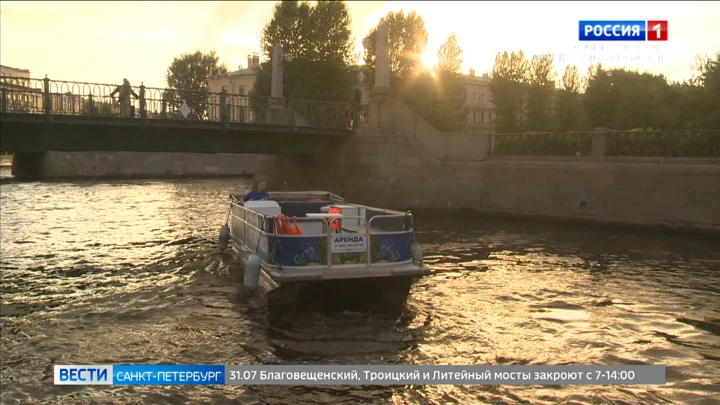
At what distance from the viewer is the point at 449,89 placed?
58.4 m

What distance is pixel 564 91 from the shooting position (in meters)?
61.8

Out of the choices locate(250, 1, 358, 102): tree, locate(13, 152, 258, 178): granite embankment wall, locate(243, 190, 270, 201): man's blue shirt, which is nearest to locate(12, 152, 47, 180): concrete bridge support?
locate(13, 152, 258, 178): granite embankment wall

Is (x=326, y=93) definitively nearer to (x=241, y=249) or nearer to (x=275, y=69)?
(x=275, y=69)

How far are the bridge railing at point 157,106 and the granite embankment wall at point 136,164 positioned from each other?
98.3 feet

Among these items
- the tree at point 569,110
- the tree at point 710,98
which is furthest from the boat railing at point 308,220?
the tree at point 569,110

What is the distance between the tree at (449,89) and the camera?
57.0m

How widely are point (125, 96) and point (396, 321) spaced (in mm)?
15837

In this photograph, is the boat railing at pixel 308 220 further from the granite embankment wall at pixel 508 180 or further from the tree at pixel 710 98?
the tree at pixel 710 98

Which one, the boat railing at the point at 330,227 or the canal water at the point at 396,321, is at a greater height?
the boat railing at the point at 330,227

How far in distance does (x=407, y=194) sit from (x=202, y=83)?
80.5m

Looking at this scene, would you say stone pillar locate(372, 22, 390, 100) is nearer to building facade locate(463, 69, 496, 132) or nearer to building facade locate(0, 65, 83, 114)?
building facade locate(0, 65, 83, 114)

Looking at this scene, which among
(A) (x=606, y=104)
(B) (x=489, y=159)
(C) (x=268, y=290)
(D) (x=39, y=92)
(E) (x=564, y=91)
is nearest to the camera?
(C) (x=268, y=290)

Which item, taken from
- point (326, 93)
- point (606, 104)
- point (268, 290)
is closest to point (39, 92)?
point (268, 290)

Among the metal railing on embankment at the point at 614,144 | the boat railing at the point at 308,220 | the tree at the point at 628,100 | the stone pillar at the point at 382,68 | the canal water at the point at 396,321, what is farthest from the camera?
the tree at the point at 628,100
